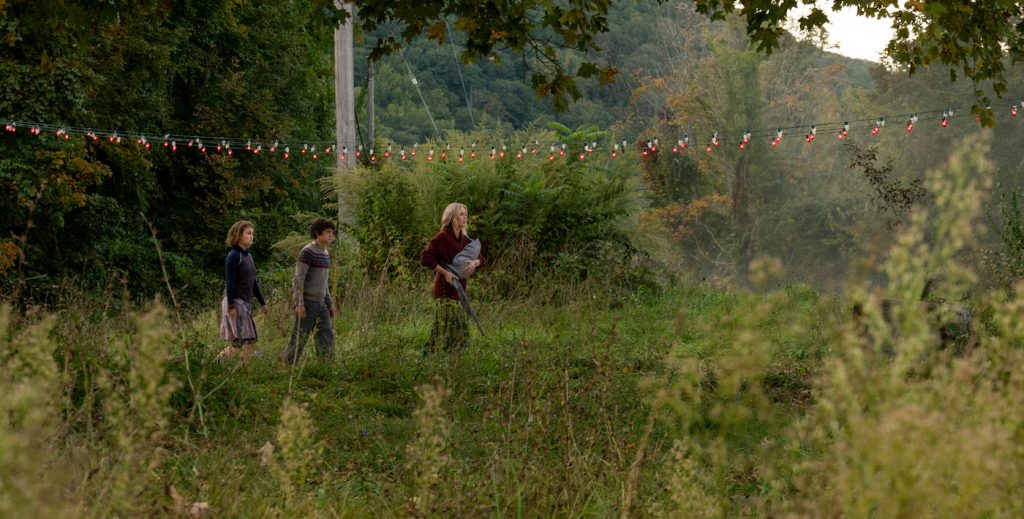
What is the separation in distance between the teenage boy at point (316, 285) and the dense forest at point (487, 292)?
0.37 m

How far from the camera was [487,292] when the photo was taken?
564 inches

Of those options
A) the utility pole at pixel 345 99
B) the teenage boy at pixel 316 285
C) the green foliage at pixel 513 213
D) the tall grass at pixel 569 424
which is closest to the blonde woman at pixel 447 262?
the tall grass at pixel 569 424

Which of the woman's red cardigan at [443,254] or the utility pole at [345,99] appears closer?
the woman's red cardigan at [443,254]

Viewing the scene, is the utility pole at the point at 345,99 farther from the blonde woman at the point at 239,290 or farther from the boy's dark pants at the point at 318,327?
the boy's dark pants at the point at 318,327

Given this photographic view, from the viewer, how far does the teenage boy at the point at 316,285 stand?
9.04 meters

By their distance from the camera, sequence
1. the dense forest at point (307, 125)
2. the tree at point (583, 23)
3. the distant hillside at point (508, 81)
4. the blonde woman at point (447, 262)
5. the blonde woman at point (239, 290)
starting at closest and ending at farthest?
the tree at point (583, 23), the blonde woman at point (447, 262), the blonde woman at point (239, 290), the dense forest at point (307, 125), the distant hillside at point (508, 81)

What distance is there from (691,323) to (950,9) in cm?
617

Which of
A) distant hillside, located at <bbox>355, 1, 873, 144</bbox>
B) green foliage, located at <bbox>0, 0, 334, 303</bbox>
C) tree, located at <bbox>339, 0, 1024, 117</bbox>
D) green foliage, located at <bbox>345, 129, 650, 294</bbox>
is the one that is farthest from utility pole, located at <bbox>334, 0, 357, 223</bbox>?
distant hillside, located at <bbox>355, 1, 873, 144</bbox>

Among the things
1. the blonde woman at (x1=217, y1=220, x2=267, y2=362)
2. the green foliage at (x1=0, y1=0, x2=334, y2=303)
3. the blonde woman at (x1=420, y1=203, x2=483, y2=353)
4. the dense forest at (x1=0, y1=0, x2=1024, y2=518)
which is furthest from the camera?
the green foliage at (x1=0, y1=0, x2=334, y2=303)

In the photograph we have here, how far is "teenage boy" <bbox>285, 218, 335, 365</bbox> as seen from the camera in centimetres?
904

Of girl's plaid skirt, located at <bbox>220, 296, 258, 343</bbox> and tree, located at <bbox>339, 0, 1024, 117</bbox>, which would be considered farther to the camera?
girl's plaid skirt, located at <bbox>220, 296, 258, 343</bbox>

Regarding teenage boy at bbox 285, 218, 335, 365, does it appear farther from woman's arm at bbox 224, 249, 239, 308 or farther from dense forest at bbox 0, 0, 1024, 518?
woman's arm at bbox 224, 249, 239, 308

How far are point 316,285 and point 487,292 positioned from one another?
5261 millimetres

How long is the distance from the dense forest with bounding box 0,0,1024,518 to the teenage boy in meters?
0.37
